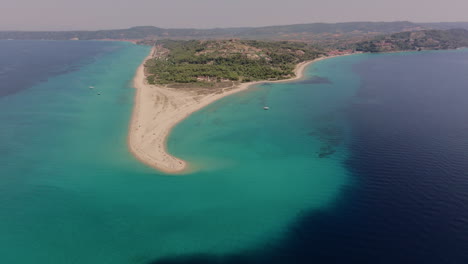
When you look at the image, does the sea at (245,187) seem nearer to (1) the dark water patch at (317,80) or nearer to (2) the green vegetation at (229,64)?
(1) the dark water patch at (317,80)

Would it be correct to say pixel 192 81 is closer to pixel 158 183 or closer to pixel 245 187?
pixel 158 183

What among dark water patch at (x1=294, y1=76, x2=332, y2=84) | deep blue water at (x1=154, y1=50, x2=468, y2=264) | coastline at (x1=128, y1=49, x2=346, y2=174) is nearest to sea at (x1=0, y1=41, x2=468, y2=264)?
deep blue water at (x1=154, y1=50, x2=468, y2=264)

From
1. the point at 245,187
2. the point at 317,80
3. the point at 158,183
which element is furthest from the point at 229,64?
the point at 245,187

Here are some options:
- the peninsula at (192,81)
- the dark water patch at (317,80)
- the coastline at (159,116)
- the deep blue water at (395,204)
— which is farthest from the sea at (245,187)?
the dark water patch at (317,80)

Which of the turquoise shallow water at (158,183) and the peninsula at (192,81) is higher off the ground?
the peninsula at (192,81)

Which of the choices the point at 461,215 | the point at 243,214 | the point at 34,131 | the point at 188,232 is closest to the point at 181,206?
the point at 188,232
